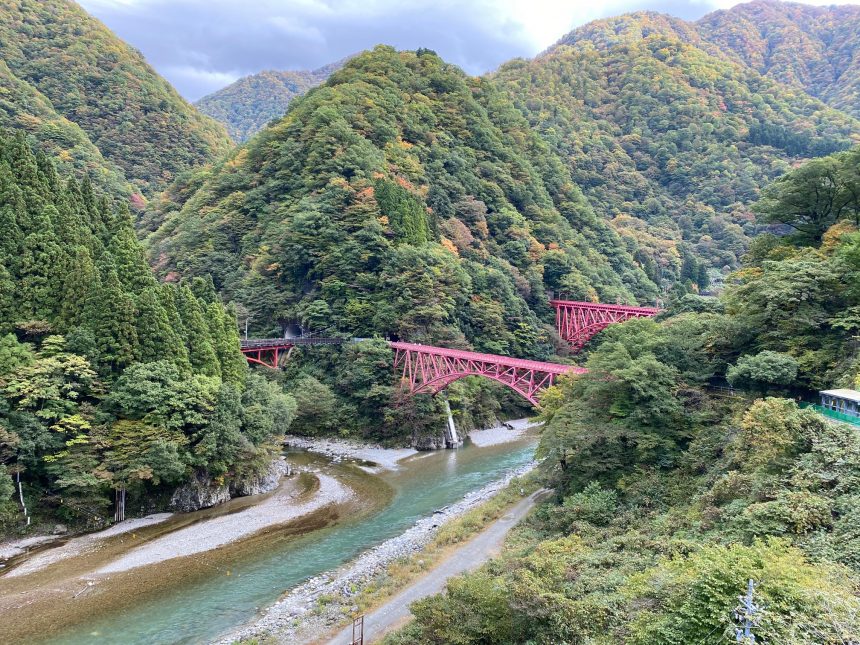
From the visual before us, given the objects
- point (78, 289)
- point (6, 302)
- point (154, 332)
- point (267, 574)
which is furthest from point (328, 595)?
point (6, 302)

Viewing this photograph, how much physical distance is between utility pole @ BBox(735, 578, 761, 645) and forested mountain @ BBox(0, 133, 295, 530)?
66.6ft

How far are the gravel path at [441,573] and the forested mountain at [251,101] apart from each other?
15709 centimetres

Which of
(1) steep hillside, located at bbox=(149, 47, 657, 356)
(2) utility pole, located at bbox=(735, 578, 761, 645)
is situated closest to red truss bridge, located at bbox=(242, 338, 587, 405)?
(1) steep hillside, located at bbox=(149, 47, 657, 356)

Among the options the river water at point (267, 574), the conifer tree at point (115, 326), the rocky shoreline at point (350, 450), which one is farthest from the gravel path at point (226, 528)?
the conifer tree at point (115, 326)

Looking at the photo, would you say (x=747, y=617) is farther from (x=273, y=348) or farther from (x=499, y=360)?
(x=273, y=348)

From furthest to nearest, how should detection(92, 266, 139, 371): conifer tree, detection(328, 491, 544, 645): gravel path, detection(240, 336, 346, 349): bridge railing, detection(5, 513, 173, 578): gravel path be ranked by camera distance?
detection(240, 336, 346, 349): bridge railing
detection(92, 266, 139, 371): conifer tree
detection(5, 513, 173, 578): gravel path
detection(328, 491, 544, 645): gravel path

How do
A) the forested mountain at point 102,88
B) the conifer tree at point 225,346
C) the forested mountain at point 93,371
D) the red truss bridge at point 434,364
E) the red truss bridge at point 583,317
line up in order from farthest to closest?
1. the forested mountain at point 102,88
2. the red truss bridge at point 583,317
3. the red truss bridge at point 434,364
4. the conifer tree at point 225,346
5. the forested mountain at point 93,371

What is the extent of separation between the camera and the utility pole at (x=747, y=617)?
5672mm

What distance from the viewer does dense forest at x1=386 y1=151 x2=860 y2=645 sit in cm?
736

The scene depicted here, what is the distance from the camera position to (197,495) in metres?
22.9

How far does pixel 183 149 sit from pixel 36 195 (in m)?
58.7

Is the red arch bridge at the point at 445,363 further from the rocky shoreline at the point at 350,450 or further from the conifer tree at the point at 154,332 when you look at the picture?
the conifer tree at the point at 154,332

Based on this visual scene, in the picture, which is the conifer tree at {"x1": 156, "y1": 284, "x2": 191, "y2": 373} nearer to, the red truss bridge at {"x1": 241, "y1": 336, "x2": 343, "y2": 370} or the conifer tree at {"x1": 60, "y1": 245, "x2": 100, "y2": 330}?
the conifer tree at {"x1": 60, "y1": 245, "x2": 100, "y2": 330}

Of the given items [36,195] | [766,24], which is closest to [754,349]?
[36,195]
